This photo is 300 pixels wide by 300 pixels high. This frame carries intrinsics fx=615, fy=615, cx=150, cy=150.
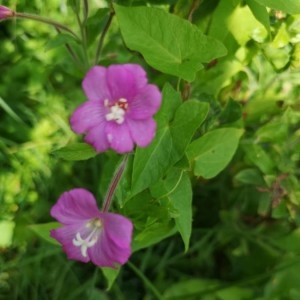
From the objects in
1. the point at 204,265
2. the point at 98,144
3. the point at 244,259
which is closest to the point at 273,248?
the point at 244,259

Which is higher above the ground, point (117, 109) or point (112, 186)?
point (117, 109)

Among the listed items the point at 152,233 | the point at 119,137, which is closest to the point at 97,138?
the point at 119,137

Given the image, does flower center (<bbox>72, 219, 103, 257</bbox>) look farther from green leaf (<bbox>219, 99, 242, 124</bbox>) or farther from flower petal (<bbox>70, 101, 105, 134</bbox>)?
green leaf (<bbox>219, 99, 242, 124</bbox>)

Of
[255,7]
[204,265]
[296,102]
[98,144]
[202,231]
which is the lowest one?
[204,265]

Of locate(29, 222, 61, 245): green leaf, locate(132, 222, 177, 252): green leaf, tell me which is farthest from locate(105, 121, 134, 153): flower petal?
locate(29, 222, 61, 245): green leaf

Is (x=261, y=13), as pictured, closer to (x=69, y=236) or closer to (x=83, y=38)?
(x=83, y=38)

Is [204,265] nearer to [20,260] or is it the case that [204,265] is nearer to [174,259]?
[174,259]
